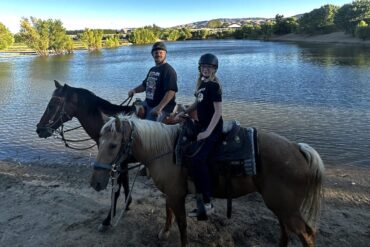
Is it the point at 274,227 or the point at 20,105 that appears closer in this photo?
the point at 274,227

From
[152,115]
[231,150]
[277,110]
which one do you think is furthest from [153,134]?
[277,110]

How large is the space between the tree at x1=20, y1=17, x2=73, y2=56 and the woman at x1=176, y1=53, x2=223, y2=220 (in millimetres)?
96735

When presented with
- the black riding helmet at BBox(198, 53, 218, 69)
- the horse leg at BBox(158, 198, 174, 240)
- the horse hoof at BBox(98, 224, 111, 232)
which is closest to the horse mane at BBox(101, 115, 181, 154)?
the black riding helmet at BBox(198, 53, 218, 69)

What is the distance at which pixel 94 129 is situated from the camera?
21.8 feet

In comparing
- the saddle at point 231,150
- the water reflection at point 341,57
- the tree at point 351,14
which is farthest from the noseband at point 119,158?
the tree at point 351,14

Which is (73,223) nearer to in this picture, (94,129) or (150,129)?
(94,129)

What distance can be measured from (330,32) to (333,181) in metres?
122

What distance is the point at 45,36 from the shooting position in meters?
93.7

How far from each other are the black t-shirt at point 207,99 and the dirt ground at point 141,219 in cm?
229

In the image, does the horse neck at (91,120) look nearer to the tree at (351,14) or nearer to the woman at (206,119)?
the woman at (206,119)

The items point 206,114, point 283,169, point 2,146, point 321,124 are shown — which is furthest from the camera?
point 321,124

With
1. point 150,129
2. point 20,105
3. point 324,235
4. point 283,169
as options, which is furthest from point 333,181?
point 20,105

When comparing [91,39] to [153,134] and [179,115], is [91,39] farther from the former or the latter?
[153,134]

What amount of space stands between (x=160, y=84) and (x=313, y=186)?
340 centimetres
